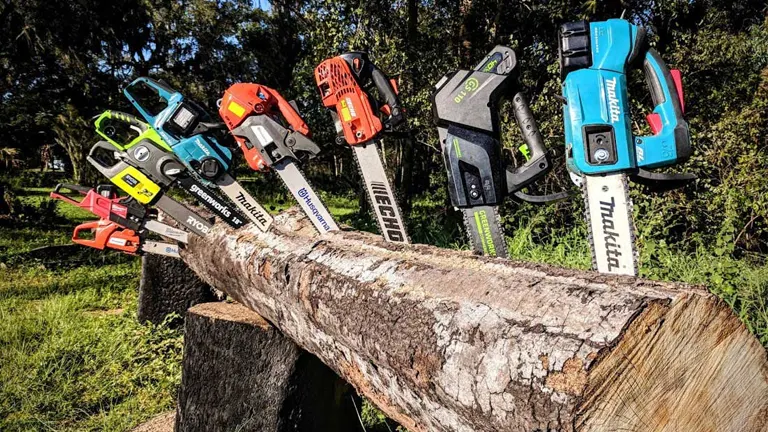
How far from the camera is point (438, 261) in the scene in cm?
176

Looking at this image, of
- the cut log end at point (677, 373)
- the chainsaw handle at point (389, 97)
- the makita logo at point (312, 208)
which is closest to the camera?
the cut log end at point (677, 373)

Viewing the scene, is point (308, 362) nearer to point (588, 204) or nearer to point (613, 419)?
point (588, 204)

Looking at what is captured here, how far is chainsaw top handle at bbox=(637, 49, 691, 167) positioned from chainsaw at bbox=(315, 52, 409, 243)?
1.15 metres

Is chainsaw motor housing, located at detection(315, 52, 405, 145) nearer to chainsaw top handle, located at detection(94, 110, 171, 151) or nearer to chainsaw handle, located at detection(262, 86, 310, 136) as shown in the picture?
chainsaw handle, located at detection(262, 86, 310, 136)

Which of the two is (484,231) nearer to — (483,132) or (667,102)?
(483,132)

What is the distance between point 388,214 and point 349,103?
636mm

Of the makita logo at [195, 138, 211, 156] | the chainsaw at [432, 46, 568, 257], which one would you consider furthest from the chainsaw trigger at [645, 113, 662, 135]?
the makita logo at [195, 138, 211, 156]

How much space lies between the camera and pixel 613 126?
188 cm

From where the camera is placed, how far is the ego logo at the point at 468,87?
218 centimetres

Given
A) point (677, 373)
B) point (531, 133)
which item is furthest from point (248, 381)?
point (677, 373)

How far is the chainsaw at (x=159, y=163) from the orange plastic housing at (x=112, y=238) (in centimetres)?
63

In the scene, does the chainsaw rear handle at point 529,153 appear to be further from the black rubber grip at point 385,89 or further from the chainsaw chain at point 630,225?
the black rubber grip at point 385,89

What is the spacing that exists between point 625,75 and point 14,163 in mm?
9434

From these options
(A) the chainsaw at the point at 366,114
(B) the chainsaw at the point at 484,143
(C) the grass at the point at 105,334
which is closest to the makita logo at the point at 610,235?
(B) the chainsaw at the point at 484,143
